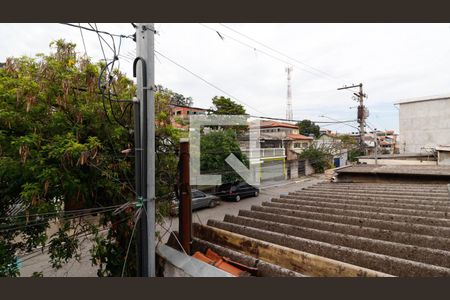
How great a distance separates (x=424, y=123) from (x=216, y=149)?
16690mm

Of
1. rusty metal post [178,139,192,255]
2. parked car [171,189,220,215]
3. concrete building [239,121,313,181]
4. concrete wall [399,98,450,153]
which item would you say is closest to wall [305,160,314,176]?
concrete building [239,121,313,181]

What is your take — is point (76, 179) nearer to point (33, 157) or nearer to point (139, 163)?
point (33, 157)

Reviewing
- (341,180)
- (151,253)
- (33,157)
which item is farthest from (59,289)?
(341,180)

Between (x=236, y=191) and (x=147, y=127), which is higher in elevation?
(x=147, y=127)

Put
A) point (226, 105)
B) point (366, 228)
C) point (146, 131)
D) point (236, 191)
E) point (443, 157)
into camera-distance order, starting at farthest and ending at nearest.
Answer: point (226, 105) < point (236, 191) < point (443, 157) < point (366, 228) < point (146, 131)

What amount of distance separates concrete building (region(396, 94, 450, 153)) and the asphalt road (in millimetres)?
8042

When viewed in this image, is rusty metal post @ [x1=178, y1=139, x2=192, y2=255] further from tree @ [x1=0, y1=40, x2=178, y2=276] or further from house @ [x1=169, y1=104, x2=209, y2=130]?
house @ [x1=169, y1=104, x2=209, y2=130]

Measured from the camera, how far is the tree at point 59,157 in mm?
2857

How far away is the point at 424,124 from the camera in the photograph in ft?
60.3

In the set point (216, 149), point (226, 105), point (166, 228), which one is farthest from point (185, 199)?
point (226, 105)

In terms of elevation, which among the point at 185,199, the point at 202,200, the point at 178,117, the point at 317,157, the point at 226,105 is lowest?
the point at 202,200

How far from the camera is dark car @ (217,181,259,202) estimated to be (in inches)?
583

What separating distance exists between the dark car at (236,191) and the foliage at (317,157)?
11707 millimetres

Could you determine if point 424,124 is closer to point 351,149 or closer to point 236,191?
point 351,149
